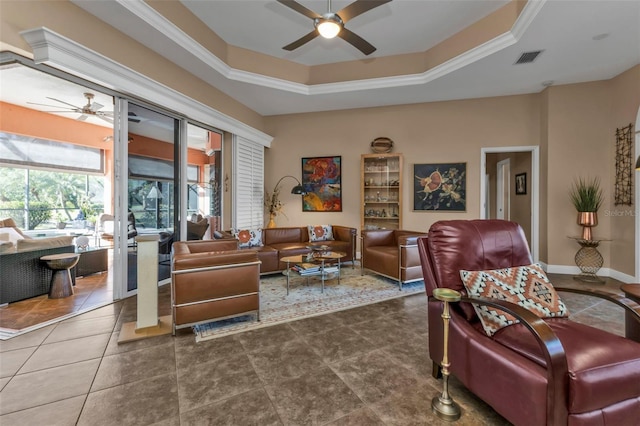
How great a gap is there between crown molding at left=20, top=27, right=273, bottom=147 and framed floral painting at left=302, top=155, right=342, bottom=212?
237 cm

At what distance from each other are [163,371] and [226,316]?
0.75 m

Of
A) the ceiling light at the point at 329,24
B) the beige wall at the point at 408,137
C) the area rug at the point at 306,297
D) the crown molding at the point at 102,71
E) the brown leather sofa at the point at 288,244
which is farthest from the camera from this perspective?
the beige wall at the point at 408,137

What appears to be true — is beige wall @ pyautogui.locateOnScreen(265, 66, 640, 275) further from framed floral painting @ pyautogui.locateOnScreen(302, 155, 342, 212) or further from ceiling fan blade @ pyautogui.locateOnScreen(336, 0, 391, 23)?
ceiling fan blade @ pyautogui.locateOnScreen(336, 0, 391, 23)

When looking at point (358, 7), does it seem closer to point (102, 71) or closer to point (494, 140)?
point (102, 71)

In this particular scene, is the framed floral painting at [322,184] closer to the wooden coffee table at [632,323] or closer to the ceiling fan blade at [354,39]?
the ceiling fan blade at [354,39]

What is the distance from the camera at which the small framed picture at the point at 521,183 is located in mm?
5878

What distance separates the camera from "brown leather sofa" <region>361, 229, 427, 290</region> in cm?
400

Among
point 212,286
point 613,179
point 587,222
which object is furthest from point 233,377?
point 613,179

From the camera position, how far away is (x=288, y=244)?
16.6ft

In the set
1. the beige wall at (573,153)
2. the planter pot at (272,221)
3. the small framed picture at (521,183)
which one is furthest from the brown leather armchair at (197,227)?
the small framed picture at (521,183)

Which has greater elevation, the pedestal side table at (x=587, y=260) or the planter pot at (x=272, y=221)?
the planter pot at (x=272, y=221)

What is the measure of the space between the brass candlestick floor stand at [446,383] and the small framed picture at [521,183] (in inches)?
223

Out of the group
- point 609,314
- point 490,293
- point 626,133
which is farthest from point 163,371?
point 626,133

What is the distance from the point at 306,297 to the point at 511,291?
2.46 metres
